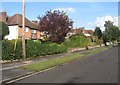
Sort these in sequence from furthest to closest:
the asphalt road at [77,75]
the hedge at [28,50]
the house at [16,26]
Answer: the house at [16,26], the hedge at [28,50], the asphalt road at [77,75]

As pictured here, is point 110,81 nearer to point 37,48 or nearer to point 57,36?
point 37,48

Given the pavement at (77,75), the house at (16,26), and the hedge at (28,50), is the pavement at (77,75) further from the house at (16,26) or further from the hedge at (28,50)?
the house at (16,26)

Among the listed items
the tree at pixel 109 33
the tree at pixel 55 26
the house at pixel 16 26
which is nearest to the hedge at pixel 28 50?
the tree at pixel 55 26

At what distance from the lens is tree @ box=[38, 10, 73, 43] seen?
49031 mm

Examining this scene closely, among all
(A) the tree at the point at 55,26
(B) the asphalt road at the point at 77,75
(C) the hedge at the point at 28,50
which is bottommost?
(B) the asphalt road at the point at 77,75

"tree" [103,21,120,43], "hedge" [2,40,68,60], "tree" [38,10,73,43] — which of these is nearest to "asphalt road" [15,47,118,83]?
"hedge" [2,40,68,60]

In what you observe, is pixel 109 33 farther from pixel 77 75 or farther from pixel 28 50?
pixel 77 75

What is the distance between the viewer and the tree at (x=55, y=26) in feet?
161

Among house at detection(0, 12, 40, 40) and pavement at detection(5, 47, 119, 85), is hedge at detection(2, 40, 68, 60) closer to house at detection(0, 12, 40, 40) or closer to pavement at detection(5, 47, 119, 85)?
pavement at detection(5, 47, 119, 85)

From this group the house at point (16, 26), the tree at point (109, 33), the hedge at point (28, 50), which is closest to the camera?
the hedge at point (28, 50)

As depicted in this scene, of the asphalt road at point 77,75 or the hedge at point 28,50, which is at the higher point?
the hedge at point 28,50

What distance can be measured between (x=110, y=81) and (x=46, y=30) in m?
35.9

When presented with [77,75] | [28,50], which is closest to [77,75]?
[77,75]

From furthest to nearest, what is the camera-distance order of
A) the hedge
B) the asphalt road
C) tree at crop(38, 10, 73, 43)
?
tree at crop(38, 10, 73, 43), the hedge, the asphalt road
